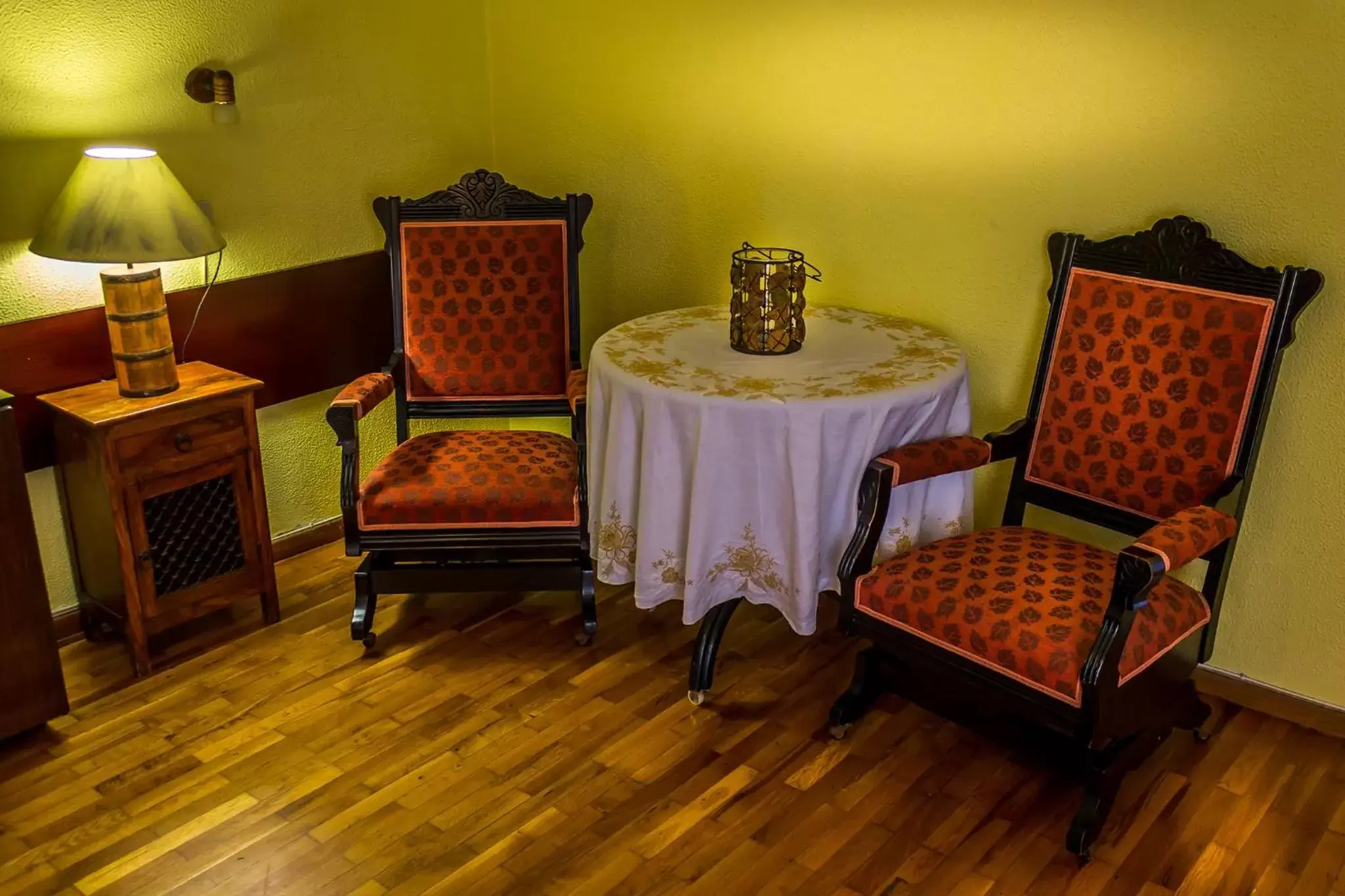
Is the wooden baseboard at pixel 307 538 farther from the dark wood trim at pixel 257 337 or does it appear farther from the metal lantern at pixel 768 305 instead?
the metal lantern at pixel 768 305

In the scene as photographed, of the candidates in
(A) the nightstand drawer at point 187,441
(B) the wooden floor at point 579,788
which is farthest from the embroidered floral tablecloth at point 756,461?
(A) the nightstand drawer at point 187,441

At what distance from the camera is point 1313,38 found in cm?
240

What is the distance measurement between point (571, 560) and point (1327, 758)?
1836 millimetres

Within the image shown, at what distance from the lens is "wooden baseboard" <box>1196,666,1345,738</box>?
2744 mm

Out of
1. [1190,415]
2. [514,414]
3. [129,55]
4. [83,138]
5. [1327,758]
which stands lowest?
[1327,758]

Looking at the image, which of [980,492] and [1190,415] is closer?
[1190,415]

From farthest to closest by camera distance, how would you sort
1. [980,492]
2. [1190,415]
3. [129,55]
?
[980,492]
[129,55]
[1190,415]

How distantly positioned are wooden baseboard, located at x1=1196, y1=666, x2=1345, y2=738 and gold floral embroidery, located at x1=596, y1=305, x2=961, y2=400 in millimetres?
1014

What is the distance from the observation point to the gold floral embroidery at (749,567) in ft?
8.67

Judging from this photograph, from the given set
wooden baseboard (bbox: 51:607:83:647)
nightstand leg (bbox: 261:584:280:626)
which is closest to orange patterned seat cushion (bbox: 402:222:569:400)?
nightstand leg (bbox: 261:584:280:626)

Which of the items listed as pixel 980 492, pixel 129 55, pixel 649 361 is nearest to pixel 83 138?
pixel 129 55

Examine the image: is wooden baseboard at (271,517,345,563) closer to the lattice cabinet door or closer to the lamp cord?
the lattice cabinet door

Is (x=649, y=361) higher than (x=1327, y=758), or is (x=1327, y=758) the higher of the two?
(x=649, y=361)

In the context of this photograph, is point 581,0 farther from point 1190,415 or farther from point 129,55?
point 1190,415
